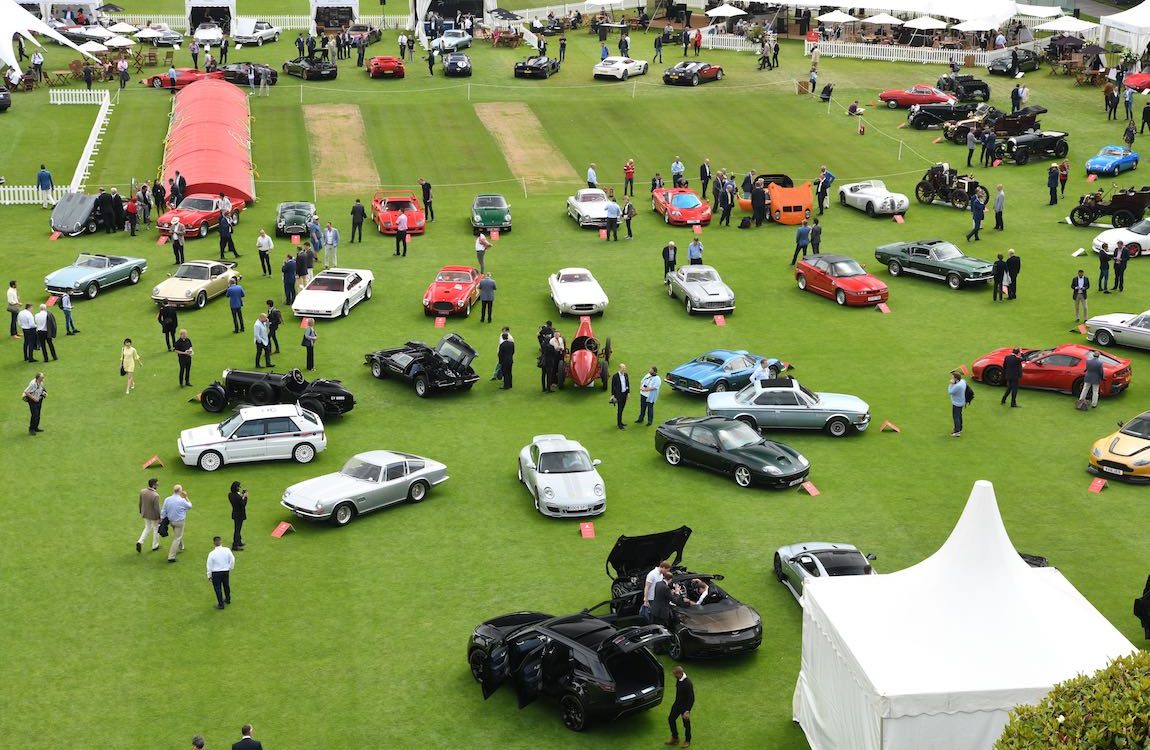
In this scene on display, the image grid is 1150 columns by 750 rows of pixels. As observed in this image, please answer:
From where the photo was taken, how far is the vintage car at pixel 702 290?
4366 cm

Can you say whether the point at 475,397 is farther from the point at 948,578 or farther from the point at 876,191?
the point at 876,191

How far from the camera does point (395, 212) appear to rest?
5250cm

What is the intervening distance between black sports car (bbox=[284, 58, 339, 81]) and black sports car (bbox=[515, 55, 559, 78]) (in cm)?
1004

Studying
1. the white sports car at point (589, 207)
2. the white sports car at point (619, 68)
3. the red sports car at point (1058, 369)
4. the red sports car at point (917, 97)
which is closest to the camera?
the red sports car at point (1058, 369)

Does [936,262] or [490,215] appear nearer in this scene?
[936,262]

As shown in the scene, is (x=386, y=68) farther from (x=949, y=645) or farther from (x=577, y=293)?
(x=949, y=645)

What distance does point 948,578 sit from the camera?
67.1 ft

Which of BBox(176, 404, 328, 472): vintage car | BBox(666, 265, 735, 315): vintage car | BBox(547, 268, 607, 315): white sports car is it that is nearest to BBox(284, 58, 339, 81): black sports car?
BBox(547, 268, 607, 315): white sports car

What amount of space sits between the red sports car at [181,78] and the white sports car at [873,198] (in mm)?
33580

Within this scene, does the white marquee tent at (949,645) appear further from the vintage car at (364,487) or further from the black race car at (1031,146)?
the black race car at (1031,146)

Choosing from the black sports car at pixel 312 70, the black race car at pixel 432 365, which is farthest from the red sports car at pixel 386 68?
the black race car at pixel 432 365

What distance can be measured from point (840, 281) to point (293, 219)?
20362 mm

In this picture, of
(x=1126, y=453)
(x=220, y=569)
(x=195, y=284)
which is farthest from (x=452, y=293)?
(x=1126, y=453)

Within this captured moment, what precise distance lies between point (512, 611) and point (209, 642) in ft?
18.5
